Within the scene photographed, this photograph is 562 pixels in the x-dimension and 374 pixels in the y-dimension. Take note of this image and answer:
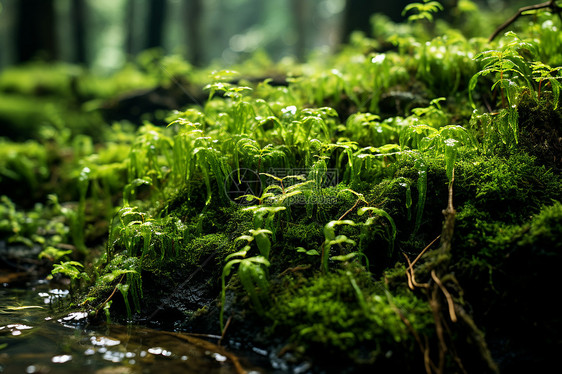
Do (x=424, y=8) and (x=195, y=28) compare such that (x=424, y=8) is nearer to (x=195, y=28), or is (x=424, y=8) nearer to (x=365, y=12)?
(x=365, y=12)

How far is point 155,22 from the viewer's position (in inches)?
518

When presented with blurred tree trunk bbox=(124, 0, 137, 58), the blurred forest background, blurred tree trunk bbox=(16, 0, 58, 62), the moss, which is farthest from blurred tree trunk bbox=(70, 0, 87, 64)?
the moss

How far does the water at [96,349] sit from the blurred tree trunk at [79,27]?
16177mm

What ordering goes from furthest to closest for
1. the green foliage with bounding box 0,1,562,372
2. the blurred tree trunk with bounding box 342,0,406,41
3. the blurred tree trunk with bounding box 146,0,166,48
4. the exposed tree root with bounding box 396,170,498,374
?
the blurred tree trunk with bounding box 146,0,166,48 < the blurred tree trunk with bounding box 342,0,406,41 < the green foliage with bounding box 0,1,562,372 < the exposed tree root with bounding box 396,170,498,374

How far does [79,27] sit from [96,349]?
17676 millimetres

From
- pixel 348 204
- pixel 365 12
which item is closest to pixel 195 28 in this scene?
pixel 365 12

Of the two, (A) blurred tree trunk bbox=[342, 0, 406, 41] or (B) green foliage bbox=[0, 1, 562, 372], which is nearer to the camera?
(B) green foliage bbox=[0, 1, 562, 372]

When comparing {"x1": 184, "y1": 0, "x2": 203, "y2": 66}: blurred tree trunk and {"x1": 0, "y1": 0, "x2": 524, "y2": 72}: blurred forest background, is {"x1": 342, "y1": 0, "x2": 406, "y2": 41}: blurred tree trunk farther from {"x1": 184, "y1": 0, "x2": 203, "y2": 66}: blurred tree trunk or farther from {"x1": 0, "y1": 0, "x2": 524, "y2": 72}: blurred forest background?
{"x1": 184, "y1": 0, "x2": 203, "y2": 66}: blurred tree trunk

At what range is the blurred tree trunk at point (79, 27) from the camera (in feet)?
51.1

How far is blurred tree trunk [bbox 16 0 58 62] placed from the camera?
9.55m

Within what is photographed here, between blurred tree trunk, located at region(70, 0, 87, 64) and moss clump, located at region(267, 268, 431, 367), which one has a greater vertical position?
blurred tree trunk, located at region(70, 0, 87, 64)

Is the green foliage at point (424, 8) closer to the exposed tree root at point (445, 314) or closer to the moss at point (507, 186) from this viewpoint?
the moss at point (507, 186)

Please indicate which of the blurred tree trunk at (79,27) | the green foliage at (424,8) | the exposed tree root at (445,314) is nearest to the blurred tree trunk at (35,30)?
the blurred tree trunk at (79,27)

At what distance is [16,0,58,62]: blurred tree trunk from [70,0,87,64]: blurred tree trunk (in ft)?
19.2
